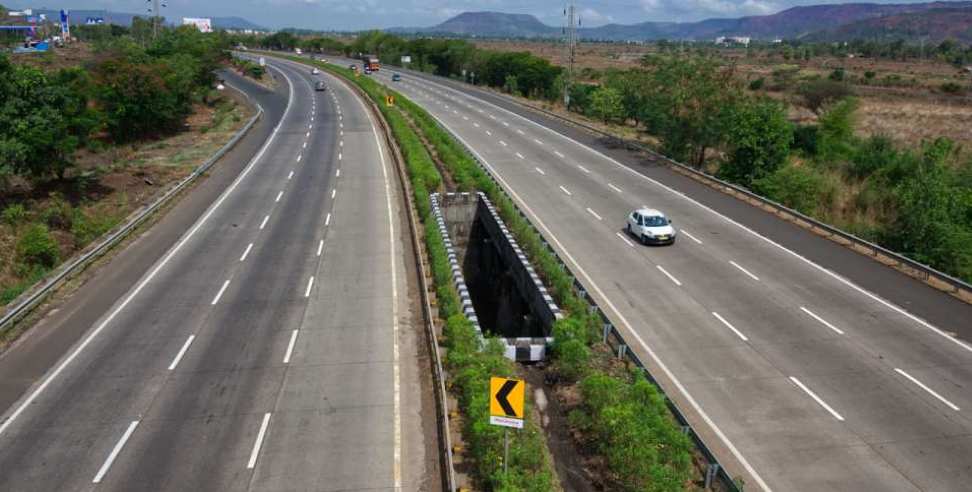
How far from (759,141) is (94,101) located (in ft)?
157

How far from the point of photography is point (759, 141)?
40094 millimetres

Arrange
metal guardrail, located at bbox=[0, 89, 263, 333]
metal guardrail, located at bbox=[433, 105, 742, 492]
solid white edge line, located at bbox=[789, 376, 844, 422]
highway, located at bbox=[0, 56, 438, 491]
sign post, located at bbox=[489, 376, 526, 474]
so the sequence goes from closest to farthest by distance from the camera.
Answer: sign post, located at bbox=[489, 376, 526, 474], metal guardrail, located at bbox=[433, 105, 742, 492], highway, located at bbox=[0, 56, 438, 491], solid white edge line, located at bbox=[789, 376, 844, 422], metal guardrail, located at bbox=[0, 89, 263, 333]

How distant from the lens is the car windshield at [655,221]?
29.1 meters

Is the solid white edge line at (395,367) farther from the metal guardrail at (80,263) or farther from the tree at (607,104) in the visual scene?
the tree at (607,104)

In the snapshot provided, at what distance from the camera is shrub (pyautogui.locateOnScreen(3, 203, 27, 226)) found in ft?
104

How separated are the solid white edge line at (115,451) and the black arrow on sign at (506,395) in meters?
8.28

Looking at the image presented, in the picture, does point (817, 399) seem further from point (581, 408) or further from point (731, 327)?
point (581, 408)

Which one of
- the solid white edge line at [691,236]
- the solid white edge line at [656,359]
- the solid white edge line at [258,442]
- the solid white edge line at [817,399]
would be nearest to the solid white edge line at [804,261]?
the solid white edge line at [656,359]

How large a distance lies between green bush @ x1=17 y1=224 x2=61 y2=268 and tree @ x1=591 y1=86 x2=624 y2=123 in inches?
2094

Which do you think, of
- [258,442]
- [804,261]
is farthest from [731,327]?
[258,442]

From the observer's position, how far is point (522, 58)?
3760 inches

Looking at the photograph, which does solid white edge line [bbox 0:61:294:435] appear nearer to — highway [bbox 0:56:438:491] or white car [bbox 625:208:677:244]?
highway [bbox 0:56:438:491]

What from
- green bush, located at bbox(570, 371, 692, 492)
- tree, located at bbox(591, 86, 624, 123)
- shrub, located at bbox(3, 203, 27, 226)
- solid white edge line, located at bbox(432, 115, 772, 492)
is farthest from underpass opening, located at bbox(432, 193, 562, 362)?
tree, located at bbox(591, 86, 624, 123)

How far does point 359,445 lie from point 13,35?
18487 cm
